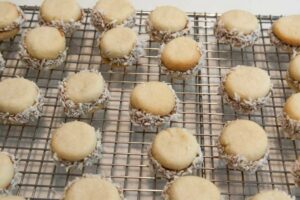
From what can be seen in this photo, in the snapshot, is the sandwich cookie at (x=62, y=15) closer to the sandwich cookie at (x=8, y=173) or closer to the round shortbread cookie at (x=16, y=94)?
the round shortbread cookie at (x=16, y=94)

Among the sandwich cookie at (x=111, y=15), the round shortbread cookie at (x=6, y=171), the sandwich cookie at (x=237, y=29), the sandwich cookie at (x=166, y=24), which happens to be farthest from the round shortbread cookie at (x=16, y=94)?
the sandwich cookie at (x=237, y=29)

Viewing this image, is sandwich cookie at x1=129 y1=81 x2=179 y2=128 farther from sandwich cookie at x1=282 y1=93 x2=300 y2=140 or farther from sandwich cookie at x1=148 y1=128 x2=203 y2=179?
sandwich cookie at x1=282 y1=93 x2=300 y2=140

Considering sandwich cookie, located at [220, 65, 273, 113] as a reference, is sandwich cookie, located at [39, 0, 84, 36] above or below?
above

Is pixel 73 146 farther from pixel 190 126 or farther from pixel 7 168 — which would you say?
pixel 190 126

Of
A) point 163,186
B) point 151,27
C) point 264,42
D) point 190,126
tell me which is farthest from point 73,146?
point 264,42

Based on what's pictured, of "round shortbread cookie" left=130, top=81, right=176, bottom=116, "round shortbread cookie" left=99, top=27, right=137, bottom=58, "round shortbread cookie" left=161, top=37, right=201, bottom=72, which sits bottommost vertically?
"round shortbread cookie" left=130, top=81, right=176, bottom=116

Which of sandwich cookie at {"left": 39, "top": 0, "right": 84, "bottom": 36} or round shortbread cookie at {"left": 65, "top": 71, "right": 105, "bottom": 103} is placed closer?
round shortbread cookie at {"left": 65, "top": 71, "right": 105, "bottom": 103}

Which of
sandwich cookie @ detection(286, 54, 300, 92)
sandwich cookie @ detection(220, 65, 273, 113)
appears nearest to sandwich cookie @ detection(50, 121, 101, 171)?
sandwich cookie @ detection(220, 65, 273, 113)
